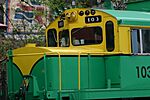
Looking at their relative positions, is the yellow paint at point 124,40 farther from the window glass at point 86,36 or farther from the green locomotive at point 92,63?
the window glass at point 86,36

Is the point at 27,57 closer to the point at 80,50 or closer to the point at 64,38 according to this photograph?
the point at 80,50

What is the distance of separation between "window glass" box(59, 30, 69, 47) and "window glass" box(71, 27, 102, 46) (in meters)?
0.21

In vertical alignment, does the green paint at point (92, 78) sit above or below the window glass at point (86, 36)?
below

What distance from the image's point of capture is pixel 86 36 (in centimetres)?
1166

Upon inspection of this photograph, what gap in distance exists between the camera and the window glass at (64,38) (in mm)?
12102

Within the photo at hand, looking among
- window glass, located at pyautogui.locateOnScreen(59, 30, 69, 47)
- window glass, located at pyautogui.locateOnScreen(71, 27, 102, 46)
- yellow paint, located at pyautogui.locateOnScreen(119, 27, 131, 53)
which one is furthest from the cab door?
window glass, located at pyautogui.locateOnScreen(59, 30, 69, 47)

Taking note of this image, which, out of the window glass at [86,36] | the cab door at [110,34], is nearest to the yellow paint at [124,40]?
the cab door at [110,34]

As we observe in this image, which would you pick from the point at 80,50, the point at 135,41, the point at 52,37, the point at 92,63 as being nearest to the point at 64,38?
the point at 52,37

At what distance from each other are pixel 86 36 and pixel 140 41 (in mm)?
1392

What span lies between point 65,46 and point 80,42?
0.49 m

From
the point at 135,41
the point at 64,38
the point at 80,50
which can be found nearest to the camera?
the point at 80,50

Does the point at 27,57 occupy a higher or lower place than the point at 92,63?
higher

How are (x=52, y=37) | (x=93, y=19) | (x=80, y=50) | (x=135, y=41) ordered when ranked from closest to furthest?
(x=80, y=50)
(x=135, y=41)
(x=93, y=19)
(x=52, y=37)

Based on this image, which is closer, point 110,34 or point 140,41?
point 110,34
